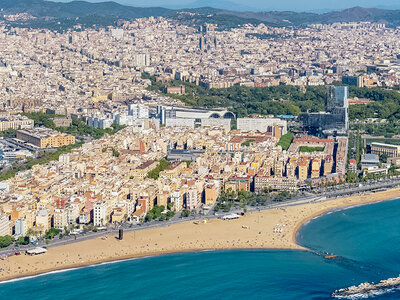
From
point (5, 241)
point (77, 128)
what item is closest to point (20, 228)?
point (5, 241)

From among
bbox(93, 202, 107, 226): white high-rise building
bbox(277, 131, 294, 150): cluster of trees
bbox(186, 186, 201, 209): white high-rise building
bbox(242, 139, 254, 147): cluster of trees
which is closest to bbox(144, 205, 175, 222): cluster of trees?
bbox(186, 186, 201, 209): white high-rise building

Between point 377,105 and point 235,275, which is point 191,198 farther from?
point 377,105

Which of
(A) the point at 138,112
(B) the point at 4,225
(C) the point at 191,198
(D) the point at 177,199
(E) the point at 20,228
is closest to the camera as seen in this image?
(B) the point at 4,225

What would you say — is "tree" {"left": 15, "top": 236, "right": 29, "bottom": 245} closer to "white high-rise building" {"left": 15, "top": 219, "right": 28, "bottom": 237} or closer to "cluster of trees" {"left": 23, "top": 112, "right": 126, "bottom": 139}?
"white high-rise building" {"left": 15, "top": 219, "right": 28, "bottom": 237}

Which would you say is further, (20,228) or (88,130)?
(88,130)

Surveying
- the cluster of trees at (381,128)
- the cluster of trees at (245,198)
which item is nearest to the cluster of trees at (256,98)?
the cluster of trees at (381,128)

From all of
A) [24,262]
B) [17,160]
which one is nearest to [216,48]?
[17,160]
